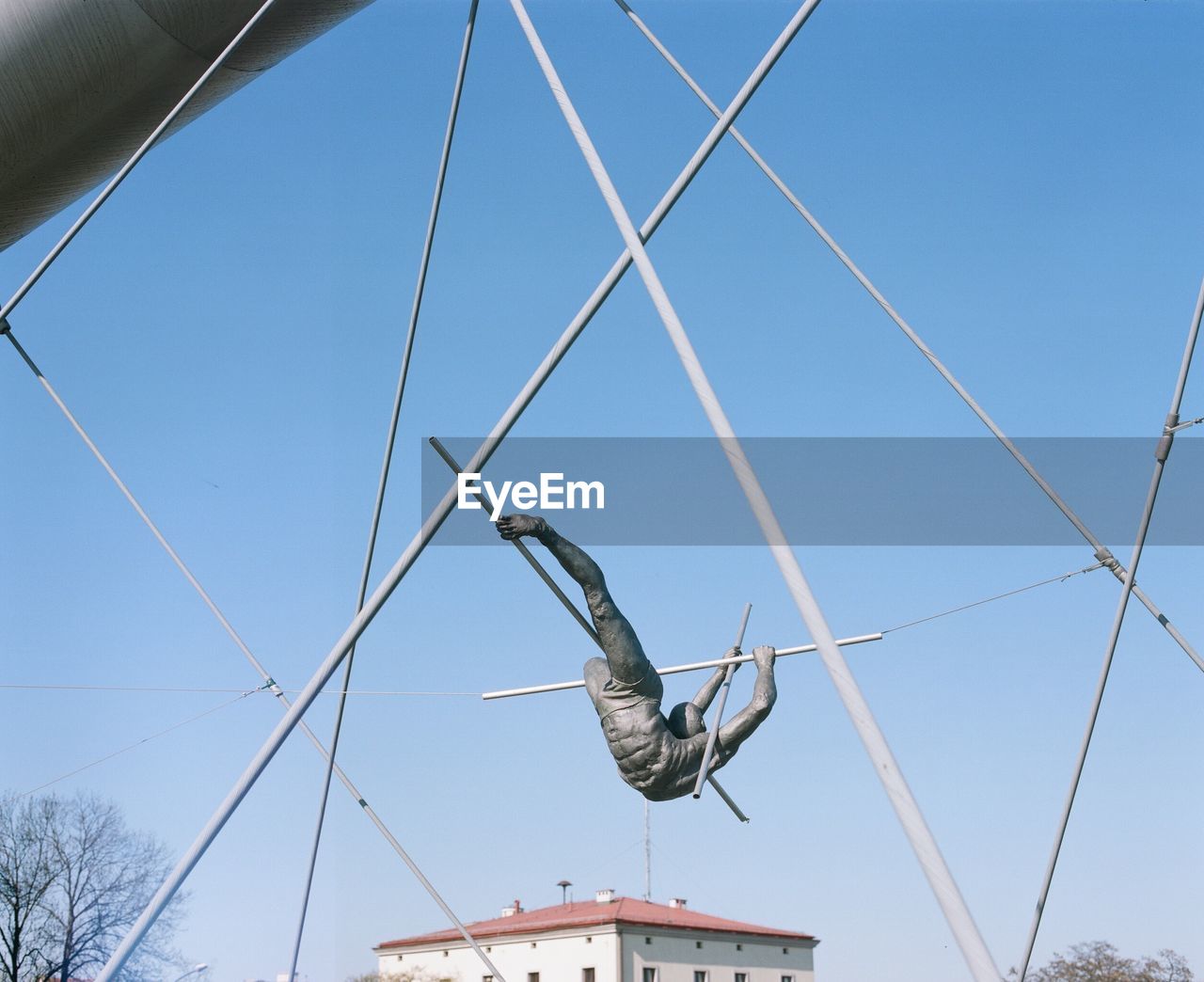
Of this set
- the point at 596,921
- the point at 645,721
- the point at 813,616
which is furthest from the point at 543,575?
the point at 596,921

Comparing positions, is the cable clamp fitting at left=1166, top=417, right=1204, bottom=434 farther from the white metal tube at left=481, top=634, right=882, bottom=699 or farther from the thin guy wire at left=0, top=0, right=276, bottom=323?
the thin guy wire at left=0, top=0, right=276, bottom=323

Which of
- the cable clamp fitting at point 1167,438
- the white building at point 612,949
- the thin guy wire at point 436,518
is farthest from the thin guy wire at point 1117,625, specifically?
the white building at point 612,949

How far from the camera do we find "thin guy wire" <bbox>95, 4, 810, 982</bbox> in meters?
7.55

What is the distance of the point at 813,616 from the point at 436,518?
257cm

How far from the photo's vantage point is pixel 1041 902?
37.9ft

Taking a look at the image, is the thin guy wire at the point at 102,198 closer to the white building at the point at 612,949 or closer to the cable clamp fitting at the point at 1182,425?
the cable clamp fitting at the point at 1182,425

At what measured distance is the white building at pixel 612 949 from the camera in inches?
1791

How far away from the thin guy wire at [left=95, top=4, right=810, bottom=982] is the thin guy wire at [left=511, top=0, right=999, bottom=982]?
1.24 feet

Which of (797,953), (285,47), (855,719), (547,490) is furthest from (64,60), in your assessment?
(797,953)

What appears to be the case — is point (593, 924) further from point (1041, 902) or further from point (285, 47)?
point (285, 47)

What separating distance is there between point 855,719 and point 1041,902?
6570 mm

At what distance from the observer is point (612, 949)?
148 feet

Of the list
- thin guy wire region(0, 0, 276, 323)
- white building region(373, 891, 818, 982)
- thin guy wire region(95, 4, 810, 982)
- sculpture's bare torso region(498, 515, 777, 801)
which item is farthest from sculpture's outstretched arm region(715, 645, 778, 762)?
white building region(373, 891, 818, 982)

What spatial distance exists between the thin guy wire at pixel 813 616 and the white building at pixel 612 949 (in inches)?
1468
